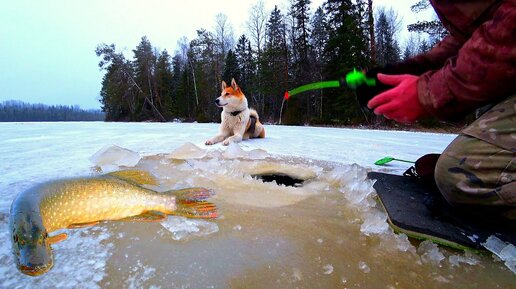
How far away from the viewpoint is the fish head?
2.00 feet

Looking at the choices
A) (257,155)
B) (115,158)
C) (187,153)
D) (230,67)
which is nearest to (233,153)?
(257,155)

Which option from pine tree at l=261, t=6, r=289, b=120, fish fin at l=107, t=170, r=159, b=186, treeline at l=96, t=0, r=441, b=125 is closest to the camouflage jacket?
fish fin at l=107, t=170, r=159, b=186

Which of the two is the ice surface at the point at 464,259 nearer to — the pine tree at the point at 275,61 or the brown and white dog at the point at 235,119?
the brown and white dog at the point at 235,119

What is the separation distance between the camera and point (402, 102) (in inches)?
53.0

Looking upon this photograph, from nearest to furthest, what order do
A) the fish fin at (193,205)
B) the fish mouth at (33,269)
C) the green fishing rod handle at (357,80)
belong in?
the fish mouth at (33,269), the fish fin at (193,205), the green fishing rod handle at (357,80)

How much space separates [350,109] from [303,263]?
2023 centimetres

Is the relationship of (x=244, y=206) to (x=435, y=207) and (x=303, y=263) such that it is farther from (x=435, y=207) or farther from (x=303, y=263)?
(x=435, y=207)

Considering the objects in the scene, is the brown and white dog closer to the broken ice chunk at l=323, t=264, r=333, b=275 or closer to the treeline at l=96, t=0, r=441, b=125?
the broken ice chunk at l=323, t=264, r=333, b=275

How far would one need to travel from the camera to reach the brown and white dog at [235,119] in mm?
5334

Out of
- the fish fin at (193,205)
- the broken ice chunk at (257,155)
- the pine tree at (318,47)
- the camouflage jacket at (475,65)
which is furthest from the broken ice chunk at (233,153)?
the pine tree at (318,47)

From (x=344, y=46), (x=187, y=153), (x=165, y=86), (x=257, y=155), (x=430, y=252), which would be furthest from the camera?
(x=165, y=86)

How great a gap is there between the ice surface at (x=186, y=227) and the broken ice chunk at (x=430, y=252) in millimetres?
784

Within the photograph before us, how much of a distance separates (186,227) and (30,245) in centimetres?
55

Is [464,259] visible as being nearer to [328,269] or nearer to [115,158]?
[328,269]
